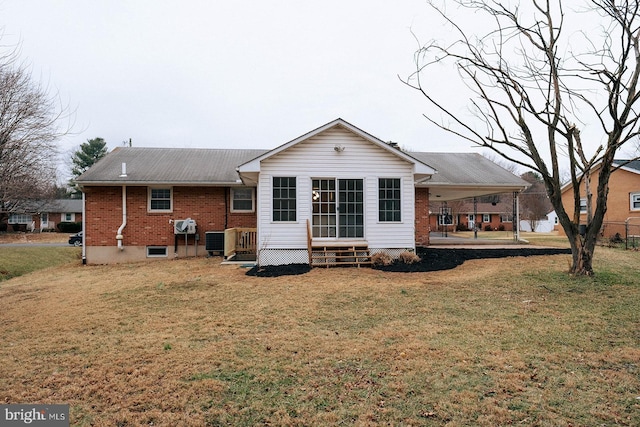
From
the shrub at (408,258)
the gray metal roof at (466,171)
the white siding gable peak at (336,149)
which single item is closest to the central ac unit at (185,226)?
the white siding gable peak at (336,149)

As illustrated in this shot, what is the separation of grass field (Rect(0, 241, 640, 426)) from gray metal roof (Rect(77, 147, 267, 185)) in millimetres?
6308

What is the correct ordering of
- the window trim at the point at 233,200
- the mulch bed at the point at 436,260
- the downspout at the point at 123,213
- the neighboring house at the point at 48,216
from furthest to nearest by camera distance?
1. the neighboring house at the point at 48,216
2. the window trim at the point at 233,200
3. the downspout at the point at 123,213
4. the mulch bed at the point at 436,260

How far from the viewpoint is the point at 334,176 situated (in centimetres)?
1163

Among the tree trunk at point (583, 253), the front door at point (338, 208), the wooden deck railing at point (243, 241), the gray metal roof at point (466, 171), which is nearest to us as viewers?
the tree trunk at point (583, 253)

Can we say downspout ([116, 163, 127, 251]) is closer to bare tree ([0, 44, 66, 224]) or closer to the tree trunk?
bare tree ([0, 44, 66, 224])

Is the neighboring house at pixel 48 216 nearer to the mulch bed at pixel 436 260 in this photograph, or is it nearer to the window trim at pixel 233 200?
the window trim at pixel 233 200

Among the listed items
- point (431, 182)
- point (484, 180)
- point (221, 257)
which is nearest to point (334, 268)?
point (221, 257)

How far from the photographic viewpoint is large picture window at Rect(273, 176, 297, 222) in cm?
1145

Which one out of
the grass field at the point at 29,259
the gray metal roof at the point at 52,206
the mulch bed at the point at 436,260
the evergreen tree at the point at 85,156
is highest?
the evergreen tree at the point at 85,156

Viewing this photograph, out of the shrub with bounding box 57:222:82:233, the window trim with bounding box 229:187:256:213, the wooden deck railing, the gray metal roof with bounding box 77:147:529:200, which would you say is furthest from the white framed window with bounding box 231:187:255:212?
the shrub with bounding box 57:222:82:233

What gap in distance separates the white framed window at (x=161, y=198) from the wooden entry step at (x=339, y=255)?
6.82 m

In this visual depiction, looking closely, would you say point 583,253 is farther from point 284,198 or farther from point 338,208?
point 284,198

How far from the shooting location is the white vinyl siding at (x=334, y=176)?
1141cm

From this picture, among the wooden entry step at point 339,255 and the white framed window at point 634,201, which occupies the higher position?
Answer: the white framed window at point 634,201
